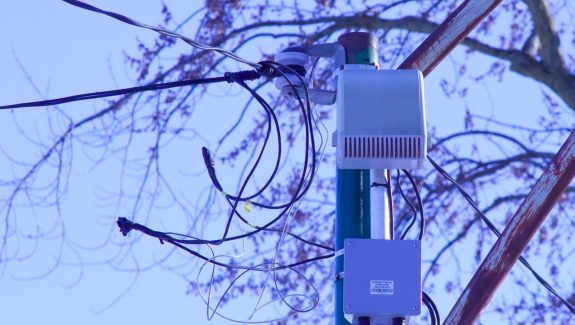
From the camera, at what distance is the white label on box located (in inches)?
152

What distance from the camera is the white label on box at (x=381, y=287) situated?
3.87m

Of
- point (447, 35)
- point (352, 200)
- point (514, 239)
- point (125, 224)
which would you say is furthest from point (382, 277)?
point (447, 35)

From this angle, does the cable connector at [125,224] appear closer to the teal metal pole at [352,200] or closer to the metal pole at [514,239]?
the teal metal pole at [352,200]

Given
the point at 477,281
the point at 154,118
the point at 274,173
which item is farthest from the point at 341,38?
the point at 154,118

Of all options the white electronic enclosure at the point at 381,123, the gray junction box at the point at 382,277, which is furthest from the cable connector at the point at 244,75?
the gray junction box at the point at 382,277

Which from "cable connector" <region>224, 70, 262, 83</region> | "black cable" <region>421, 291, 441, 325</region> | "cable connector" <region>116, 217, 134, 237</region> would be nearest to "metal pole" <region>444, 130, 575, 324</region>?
"black cable" <region>421, 291, 441, 325</region>

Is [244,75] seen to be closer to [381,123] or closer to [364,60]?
[364,60]

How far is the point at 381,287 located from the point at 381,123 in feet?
1.70

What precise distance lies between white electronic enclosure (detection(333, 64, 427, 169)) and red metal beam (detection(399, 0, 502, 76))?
2.35 ft

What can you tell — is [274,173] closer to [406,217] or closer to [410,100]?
[410,100]

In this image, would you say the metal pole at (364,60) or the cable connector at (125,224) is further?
the cable connector at (125,224)

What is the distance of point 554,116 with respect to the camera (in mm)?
9984

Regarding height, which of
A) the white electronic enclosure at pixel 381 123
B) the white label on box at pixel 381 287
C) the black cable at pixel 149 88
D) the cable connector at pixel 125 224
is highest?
the black cable at pixel 149 88

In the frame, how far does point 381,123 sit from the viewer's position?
394 centimetres
